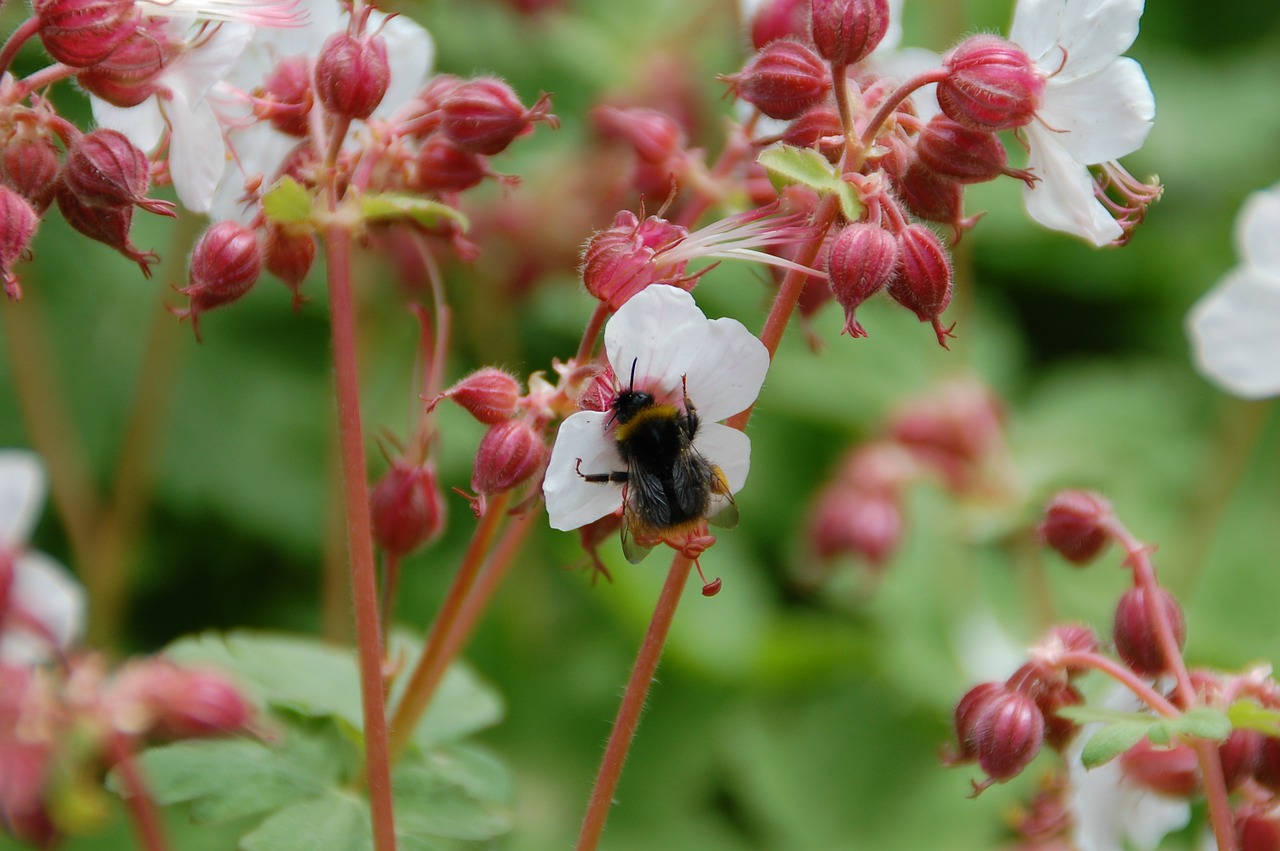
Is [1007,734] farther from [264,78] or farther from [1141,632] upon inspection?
[264,78]

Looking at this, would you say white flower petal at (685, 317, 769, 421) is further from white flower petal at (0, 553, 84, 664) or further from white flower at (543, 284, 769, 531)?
white flower petal at (0, 553, 84, 664)

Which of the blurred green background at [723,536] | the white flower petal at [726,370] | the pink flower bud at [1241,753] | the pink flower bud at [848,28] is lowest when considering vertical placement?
the blurred green background at [723,536]

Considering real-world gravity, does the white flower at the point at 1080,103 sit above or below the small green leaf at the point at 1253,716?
above

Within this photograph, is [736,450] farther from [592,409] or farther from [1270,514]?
[1270,514]

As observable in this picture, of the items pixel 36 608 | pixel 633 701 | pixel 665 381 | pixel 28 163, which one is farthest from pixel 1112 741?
pixel 36 608

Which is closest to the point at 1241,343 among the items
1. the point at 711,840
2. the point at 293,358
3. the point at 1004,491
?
the point at 1004,491

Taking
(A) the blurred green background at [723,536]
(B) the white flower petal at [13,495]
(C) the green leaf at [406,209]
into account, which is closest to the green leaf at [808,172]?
(C) the green leaf at [406,209]

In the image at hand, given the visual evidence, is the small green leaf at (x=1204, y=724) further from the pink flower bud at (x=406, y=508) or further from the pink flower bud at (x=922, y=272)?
the pink flower bud at (x=406, y=508)
